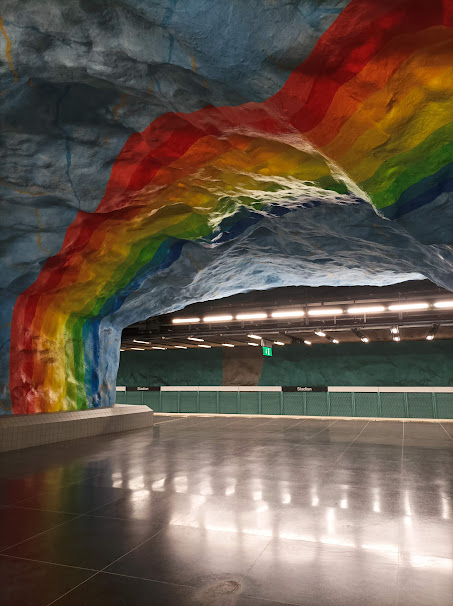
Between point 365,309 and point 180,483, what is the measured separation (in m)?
9.31

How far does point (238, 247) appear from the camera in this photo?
395 inches

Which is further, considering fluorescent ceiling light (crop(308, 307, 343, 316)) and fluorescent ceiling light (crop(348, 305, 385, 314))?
fluorescent ceiling light (crop(308, 307, 343, 316))

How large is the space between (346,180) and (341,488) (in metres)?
4.13

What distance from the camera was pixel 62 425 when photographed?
1027cm

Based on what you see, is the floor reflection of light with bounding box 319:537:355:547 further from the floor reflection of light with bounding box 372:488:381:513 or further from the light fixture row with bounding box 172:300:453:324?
the light fixture row with bounding box 172:300:453:324

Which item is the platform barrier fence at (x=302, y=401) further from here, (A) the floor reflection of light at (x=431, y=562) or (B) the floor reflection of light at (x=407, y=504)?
(A) the floor reflection of light at (x=431, y=562)

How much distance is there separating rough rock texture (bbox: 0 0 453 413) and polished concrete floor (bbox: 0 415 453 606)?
3.58 m

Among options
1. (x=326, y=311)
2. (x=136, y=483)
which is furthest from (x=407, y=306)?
(x=136, y=483)

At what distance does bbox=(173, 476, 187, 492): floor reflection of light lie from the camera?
5.75m

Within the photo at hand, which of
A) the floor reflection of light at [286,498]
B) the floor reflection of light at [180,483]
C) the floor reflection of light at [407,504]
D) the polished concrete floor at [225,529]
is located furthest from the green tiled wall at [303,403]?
the floor reflection of light at [286,498]

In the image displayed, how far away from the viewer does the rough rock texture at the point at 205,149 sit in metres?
4.18

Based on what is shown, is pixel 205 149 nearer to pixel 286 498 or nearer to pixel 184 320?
pixel 286 498

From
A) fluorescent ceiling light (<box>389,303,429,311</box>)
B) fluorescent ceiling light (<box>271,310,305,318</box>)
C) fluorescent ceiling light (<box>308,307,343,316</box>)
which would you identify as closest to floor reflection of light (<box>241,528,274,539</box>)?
fluorescent ceiling light (<box>389,303,429,311</box>)

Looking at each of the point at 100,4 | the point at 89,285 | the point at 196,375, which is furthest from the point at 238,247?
the point at 196,375
